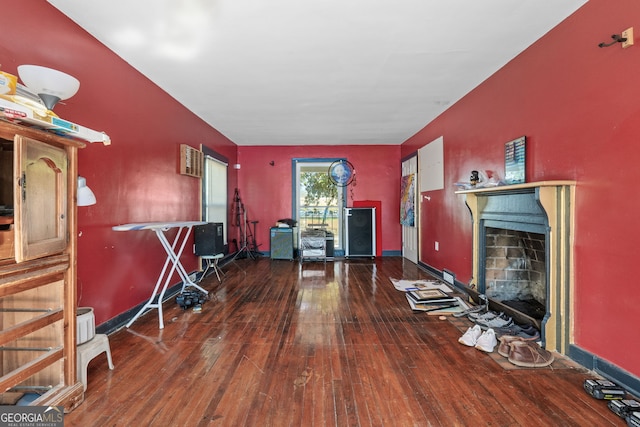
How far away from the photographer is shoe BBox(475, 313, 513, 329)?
8.49 ft

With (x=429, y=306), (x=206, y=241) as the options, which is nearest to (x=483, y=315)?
(x=429, y=306)

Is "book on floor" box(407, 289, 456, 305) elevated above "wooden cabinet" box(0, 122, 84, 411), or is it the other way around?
"wooden cabinet" box(0, 122, 84, 411)

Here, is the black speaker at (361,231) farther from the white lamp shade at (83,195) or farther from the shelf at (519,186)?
the white lamp shade at (83,195)

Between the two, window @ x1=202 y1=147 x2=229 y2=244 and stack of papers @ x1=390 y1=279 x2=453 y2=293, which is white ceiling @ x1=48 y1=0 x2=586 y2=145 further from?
stack of papers @ x1=390 y1=279 x2=453 y2=293

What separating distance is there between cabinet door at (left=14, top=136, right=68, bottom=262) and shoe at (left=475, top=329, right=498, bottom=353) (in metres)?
2.89

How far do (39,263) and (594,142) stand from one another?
3350 mm

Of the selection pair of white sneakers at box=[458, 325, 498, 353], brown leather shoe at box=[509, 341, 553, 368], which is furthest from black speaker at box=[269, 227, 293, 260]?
brown leather shoe at box=[509, 341, 553, 368]

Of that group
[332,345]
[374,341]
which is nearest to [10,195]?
[332,345]

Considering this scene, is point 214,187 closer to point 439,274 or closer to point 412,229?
point 412,229

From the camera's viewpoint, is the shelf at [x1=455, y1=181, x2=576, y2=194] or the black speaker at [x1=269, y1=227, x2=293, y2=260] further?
the black speaker at [x1=269, y1=227, x2=293, y2=260]

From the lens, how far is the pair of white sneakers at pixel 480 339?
227 centimetres

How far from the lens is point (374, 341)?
7.98 feet

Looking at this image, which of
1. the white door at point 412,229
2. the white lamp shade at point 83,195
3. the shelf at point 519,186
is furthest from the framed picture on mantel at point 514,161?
the white lamp shade at point 83,195

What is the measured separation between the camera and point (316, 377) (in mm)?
1917
